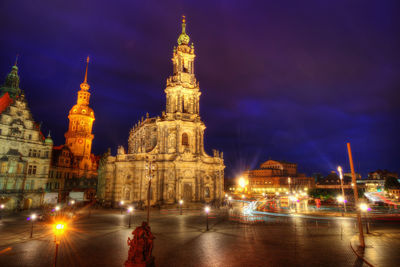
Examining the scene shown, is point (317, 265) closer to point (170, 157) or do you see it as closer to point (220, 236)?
point (220, 236)

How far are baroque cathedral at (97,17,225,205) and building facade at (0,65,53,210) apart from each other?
12.5 m

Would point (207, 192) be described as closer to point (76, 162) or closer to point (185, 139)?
point (185, 139)

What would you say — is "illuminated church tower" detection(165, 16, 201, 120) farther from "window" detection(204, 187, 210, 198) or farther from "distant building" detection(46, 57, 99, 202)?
"distant building" detection(46, 57, 99, 202)

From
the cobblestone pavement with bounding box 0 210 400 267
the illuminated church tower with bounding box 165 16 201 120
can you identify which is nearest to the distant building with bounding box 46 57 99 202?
the illuminated church tower with bounding box 165 16 201 120

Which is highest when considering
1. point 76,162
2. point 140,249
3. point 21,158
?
point 76,162

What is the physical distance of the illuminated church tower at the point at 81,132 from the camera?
71312 millimetres

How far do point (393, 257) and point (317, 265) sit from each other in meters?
4.68

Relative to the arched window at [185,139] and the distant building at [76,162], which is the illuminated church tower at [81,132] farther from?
the arched window at [185,139]

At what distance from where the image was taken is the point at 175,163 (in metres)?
46.2

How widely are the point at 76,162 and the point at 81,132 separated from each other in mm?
11774

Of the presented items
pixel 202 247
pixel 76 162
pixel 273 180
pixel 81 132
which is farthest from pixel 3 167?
pixel 273 180

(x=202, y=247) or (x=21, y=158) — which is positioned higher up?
(x=21, y=158)

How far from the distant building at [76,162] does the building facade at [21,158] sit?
6416mm

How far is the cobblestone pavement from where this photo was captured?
12516 mm
